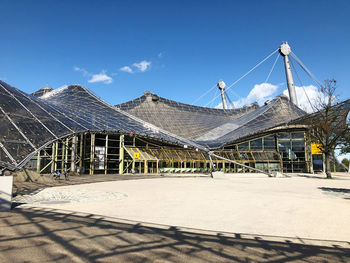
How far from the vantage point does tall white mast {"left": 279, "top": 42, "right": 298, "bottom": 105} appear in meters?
71.7

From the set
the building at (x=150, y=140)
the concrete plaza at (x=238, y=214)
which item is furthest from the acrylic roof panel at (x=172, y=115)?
the concrete plaza at (x=238, y=214)

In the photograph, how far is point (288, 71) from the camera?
72375 mm

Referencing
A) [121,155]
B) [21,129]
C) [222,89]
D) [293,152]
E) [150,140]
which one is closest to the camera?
[21,129]

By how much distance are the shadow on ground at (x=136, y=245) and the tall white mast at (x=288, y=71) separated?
2877 inches

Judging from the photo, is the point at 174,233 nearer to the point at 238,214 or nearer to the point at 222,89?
the point at 238,214

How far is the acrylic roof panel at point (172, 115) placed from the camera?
197ft

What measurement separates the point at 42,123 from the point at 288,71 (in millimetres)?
68938

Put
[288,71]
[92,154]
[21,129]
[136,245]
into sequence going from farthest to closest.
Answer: [288,71]
[92,154]
[21,129]
[136,245]

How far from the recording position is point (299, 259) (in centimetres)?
543

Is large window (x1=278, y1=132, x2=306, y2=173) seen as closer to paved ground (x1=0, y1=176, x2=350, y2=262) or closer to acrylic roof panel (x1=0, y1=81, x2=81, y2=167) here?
acrylic roof panel (x1=0, y1=81, x2=81, y2=167)

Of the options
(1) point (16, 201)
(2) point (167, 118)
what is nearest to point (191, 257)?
(1) point (16, 201)

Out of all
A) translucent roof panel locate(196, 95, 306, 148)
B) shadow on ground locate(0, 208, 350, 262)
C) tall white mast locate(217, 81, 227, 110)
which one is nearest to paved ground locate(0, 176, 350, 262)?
shadow on ground locate(0, 208, 350, 262)

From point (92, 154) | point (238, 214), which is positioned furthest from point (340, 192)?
point (92, 154)

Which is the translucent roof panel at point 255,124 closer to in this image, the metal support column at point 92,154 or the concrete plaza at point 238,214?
the metal support column at point 92,154
